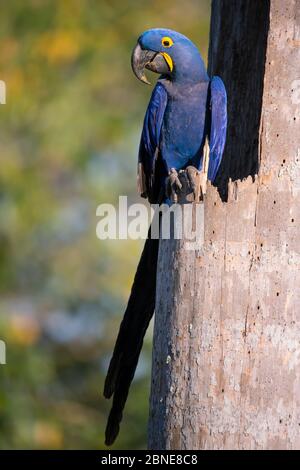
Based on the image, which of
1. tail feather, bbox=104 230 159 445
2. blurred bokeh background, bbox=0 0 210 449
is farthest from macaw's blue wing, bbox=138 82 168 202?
blurred bokeh background, bbox=0 0 210 449

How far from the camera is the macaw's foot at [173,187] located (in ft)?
13.5

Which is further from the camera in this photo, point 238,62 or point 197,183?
point 238,62

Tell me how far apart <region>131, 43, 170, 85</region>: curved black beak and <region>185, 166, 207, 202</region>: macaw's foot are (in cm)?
104

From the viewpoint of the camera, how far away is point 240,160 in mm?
4773

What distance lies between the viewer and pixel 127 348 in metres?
4.35

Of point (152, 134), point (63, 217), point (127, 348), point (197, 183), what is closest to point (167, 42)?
point (152, 134)

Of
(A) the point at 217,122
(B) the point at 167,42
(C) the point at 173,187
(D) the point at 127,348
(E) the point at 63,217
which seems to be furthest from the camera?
(E) the point at 63,217

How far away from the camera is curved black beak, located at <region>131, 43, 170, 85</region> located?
15.9 ft

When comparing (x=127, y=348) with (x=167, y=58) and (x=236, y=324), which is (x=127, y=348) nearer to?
(x=236, y=324)

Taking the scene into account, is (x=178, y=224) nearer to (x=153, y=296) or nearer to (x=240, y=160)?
(x=153, y=296)

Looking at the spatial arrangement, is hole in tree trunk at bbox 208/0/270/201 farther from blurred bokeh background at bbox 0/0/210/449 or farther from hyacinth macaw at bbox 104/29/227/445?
blurred bokeh background at bbox 0/0/210/449

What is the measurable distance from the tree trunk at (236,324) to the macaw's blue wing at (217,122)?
1.93 ft

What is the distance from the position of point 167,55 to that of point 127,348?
5.39 ft

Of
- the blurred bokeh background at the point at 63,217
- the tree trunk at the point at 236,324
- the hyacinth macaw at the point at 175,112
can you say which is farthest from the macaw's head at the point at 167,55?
the blurred bokeh background at the point at 63,217
